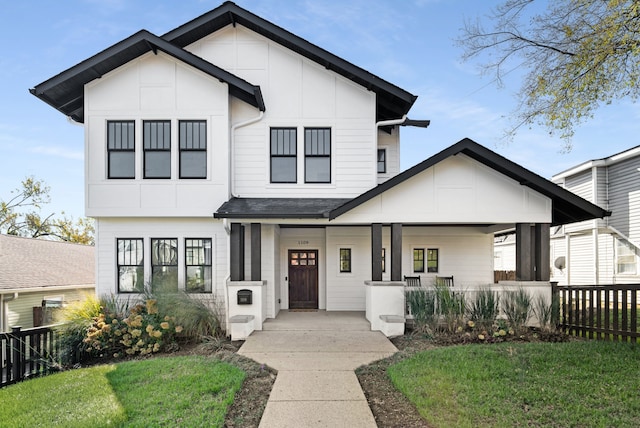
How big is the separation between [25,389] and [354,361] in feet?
19.7

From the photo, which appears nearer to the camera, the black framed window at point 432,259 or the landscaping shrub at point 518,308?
the landscaping shrub at point 518,308

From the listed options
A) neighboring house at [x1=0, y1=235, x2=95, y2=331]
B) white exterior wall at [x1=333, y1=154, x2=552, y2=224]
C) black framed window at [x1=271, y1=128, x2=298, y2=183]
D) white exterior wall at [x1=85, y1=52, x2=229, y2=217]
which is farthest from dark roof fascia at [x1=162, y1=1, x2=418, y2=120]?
neighboring house at [x1=0, y1=235, x2=95, y2=331]

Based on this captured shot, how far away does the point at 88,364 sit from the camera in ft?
30.7

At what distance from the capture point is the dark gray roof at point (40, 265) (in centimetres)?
1688

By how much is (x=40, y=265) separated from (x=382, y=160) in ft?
55.6

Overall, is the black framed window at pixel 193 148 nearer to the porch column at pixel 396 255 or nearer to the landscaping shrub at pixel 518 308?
the porch column at pixel 396 255

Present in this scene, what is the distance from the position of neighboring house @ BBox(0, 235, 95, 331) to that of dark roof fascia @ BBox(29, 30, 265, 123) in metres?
6.86

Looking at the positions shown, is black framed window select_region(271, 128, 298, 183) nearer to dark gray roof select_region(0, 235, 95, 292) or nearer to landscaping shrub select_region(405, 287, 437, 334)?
landscaping shrub select_region(405, 287, 437, 334)

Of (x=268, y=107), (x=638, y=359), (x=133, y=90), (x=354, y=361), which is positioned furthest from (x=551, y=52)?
(x=133, y=90)

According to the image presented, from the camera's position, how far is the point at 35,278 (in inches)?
691

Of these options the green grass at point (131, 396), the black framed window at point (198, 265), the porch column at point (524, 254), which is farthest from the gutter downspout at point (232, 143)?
the porch column at point (524, 254)

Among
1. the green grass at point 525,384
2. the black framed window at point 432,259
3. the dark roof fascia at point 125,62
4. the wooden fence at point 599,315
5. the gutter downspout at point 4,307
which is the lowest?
the gutter downspout at point 4,307

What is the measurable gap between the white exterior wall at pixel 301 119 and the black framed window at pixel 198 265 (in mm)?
1855

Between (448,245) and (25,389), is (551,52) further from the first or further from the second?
(25,389)
